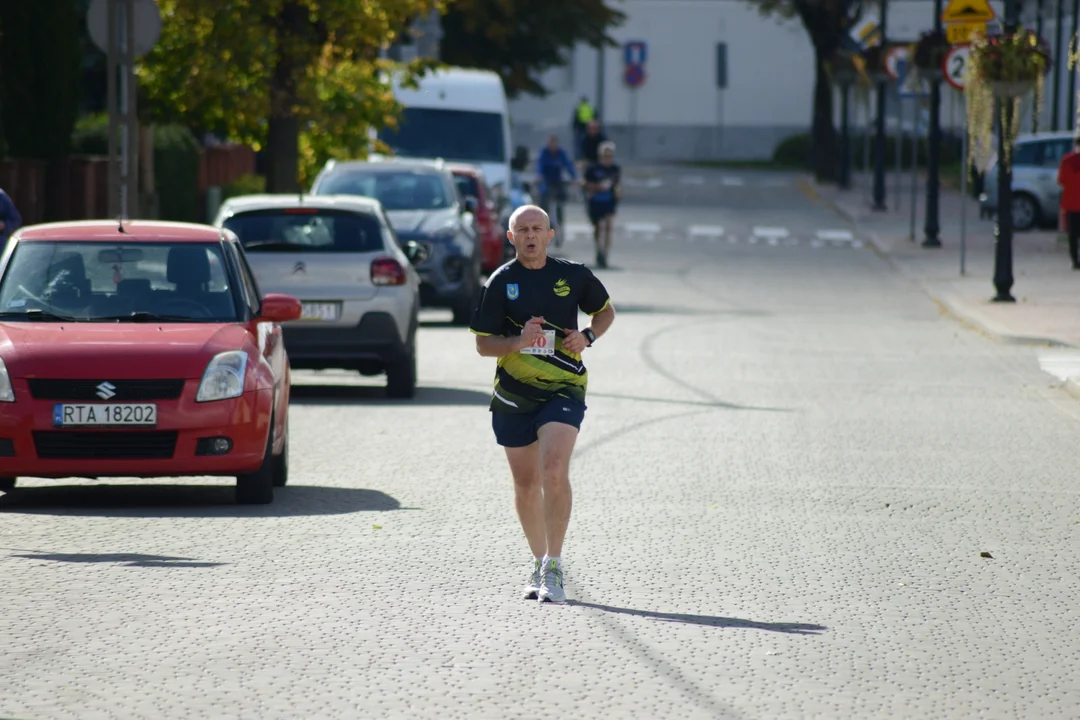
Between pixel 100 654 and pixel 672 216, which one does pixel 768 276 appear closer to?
pixel 672 216

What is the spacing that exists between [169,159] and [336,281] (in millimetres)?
17709

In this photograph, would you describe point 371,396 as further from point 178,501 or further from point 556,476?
point 556,476

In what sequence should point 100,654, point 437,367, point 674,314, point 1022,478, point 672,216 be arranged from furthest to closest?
point 672,216, point 674,314, point 437,367, point 1022,478, point 100,654

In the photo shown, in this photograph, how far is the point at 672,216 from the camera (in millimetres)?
45000

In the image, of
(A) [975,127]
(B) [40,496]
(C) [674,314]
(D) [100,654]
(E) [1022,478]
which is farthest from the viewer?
(A) [975,127]

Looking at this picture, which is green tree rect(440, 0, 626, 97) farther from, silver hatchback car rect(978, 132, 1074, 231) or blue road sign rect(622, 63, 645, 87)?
blue road sign rect(622, 63, 645, 87)

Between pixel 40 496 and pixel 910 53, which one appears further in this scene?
pixel 910 53

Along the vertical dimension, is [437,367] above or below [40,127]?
below

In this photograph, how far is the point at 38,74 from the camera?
90.6ft

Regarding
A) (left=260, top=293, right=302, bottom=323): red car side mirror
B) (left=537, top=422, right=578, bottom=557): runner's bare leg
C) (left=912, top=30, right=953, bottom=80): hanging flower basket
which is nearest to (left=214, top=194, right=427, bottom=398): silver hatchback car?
(left=260, top=293, right=302, bottom=323): red car side mirror

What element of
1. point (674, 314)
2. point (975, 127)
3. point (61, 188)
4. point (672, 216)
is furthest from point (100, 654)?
point (672, 216)

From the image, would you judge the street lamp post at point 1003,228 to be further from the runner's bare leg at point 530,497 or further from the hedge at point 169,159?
the runner's bare leg at point 530,497

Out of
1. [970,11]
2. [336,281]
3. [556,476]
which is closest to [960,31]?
[970,11]

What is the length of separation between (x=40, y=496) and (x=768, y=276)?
20.5m
